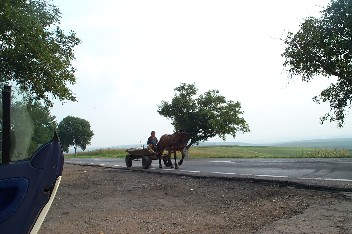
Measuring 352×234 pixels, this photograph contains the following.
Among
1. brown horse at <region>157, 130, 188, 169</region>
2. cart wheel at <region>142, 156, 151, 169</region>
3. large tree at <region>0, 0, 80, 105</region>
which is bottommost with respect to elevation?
cart wheel at <region>142, 156, 151, 169</region>

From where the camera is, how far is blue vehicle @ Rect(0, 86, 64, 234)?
209 cm

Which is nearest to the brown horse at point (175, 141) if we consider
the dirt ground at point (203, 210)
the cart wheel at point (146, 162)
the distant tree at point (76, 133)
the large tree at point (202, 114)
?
the cart wheel at point (146, 162)

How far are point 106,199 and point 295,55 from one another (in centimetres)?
2065

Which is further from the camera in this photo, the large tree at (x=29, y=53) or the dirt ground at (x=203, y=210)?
the large tree at (x=29, y=53)

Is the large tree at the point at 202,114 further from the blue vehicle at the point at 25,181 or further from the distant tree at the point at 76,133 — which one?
the distant tree at the point at 76,133

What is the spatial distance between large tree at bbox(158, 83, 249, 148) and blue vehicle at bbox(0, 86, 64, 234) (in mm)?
42756

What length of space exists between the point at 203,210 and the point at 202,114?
38.7 meters

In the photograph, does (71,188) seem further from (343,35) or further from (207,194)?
(343,35)

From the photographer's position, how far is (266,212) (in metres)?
6.82

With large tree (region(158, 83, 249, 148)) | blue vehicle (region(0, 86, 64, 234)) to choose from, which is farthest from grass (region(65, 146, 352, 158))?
blue vehicle (region(0, 86, 64, 234))

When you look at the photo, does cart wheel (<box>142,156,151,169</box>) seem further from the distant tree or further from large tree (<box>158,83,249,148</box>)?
the distant tree

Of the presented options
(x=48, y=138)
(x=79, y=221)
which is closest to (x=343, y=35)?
(x=79, y=221)

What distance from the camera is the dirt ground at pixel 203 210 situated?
586 cm

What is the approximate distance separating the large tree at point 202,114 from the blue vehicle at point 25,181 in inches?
1683
